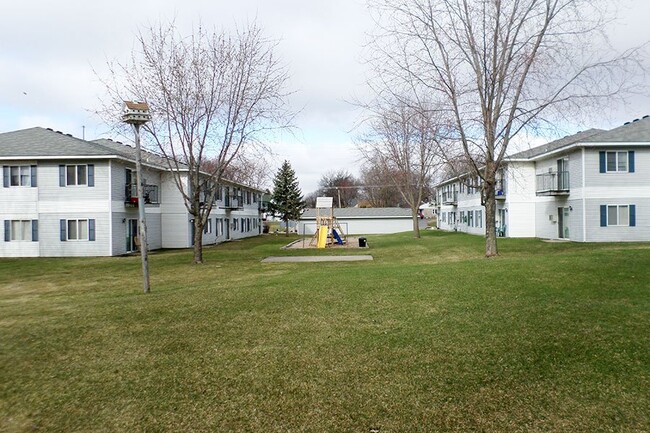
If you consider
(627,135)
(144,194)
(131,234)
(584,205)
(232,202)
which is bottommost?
(131,234)

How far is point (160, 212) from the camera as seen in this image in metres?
34.5

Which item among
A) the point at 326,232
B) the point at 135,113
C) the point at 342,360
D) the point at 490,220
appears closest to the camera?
the point at 342,360

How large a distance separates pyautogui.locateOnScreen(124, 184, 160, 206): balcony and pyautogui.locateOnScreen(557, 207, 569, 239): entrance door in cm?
2575

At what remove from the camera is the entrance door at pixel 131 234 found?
29.2 m

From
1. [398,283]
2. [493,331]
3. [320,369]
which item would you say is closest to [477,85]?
[398,283]

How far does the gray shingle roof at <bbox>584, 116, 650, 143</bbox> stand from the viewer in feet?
87.7

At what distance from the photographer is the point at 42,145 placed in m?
27.6

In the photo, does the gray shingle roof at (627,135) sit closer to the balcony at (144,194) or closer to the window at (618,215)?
the window at (618,215)

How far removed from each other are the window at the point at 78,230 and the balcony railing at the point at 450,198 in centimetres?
3920

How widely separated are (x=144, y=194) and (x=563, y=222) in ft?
88.9

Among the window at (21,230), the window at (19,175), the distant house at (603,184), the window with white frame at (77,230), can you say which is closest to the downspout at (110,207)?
the window with white frame at (77,230)

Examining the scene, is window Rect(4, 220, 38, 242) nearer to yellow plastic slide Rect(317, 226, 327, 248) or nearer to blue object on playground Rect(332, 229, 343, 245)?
yellow plastic slide Rect(317, 226, 327, 248)

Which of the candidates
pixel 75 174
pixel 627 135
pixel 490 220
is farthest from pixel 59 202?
pixel 627 135

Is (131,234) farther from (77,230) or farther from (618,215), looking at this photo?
(618,215)
